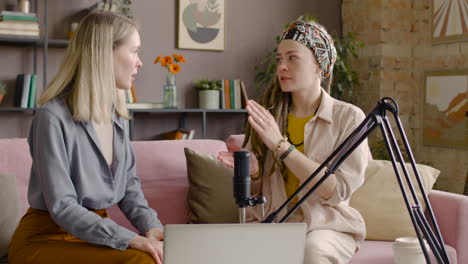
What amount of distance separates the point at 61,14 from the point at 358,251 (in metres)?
3.02

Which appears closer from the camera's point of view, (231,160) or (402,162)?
(402,162)

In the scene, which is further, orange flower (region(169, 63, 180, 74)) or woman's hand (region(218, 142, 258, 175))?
orange flower (region(169, 63, 180, 74))

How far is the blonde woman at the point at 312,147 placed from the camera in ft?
6.88

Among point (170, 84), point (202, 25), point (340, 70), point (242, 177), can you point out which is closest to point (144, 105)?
point (170, 84)

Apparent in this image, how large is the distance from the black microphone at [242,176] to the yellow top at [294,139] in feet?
3.58

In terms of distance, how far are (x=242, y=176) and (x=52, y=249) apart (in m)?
0.90

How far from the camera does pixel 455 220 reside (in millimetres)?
2518

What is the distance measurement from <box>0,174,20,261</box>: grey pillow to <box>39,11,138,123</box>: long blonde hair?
0.49 metres

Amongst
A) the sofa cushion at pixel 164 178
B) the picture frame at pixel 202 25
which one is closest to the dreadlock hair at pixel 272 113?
the sofa cushion at pixel 164 178

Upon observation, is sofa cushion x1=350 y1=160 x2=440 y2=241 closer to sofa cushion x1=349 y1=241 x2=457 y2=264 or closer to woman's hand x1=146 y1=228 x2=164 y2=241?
sofa cushion x1=349 y1=241 x2=457 y2=264

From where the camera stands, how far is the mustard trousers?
1.73 meters

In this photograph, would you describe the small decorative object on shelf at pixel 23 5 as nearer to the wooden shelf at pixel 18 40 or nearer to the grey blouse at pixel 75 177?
the wooden shelf at pixel 18 40

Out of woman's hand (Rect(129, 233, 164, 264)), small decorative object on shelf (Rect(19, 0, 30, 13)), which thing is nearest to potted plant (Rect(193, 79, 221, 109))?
small decorative object on shelf (Rect(19, 0, 30, 13))

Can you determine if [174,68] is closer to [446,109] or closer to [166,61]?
[166,61]
